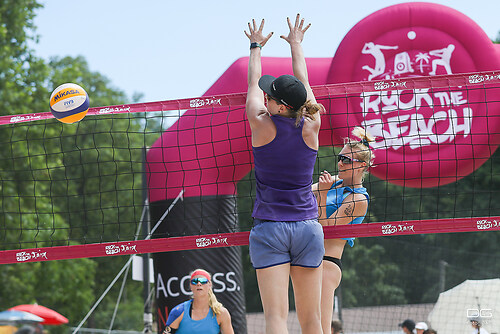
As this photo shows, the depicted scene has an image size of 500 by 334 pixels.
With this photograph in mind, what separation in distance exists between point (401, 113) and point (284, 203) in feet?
14.9

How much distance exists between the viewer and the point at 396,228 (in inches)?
200

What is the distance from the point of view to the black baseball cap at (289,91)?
3.66 meters

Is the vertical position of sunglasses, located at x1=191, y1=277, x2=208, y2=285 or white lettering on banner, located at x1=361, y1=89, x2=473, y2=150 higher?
white lettering on banner, located at x1=361, y1=89, x2=473, y2=150

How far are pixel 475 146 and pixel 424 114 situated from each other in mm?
700

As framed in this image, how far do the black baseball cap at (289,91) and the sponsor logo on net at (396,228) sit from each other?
5.65ft

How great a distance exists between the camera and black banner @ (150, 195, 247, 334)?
825 cm

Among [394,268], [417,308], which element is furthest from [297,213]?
[394,268]

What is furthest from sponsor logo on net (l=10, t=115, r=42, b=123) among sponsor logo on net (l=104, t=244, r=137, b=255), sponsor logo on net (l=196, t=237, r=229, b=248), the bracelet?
the bracelet

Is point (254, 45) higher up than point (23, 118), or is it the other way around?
point (23, 118)

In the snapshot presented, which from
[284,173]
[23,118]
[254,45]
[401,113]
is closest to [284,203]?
[284,173]

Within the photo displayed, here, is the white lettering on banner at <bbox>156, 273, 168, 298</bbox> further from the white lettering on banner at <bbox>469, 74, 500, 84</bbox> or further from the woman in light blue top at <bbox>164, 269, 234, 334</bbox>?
the white lettering on banner at <bbox>469, 74, 500, 84</bbox>

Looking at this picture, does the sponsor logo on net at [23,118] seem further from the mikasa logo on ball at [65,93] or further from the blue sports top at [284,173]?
the blue sports top at [284,173]

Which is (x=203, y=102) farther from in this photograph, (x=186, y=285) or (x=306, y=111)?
(x=186, y=285)

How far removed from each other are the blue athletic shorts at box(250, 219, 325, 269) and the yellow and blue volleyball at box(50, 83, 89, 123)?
226cm
